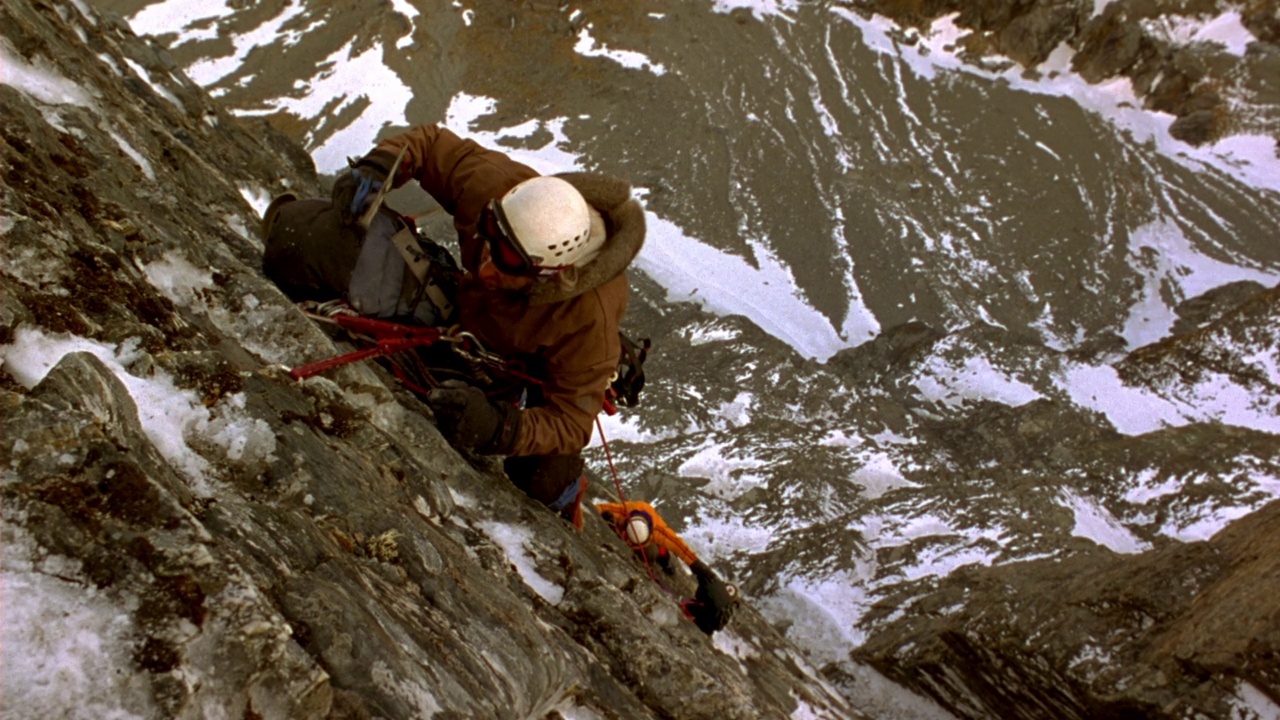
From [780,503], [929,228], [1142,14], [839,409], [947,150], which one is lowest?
[780,503]

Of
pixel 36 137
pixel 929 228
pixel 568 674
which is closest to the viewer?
pixel 568 674

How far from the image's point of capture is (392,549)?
3.73 meters

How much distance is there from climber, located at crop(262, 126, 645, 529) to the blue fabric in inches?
46.6

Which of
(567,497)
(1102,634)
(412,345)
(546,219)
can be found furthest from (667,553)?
(1102,634)

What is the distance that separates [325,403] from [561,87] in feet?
129

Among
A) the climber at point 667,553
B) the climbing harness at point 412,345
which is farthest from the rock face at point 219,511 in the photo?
the climber at point 667,553

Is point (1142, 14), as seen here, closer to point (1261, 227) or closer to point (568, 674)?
point (1261, 227)

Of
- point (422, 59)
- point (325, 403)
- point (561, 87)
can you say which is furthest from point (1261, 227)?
point (325, 403)

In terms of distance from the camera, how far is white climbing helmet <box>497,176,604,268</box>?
14.6ft

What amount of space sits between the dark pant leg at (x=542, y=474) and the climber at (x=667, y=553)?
2.21m

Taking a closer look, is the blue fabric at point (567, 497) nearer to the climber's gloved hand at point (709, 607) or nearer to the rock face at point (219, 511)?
the rock face at point (219, 511)

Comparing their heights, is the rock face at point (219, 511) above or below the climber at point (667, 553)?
above

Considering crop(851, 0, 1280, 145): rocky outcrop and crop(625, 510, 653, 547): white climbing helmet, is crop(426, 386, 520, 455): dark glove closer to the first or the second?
crop(625, 510, 653, 547): white climbing helmet

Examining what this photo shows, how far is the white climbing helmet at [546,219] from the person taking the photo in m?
4.46
